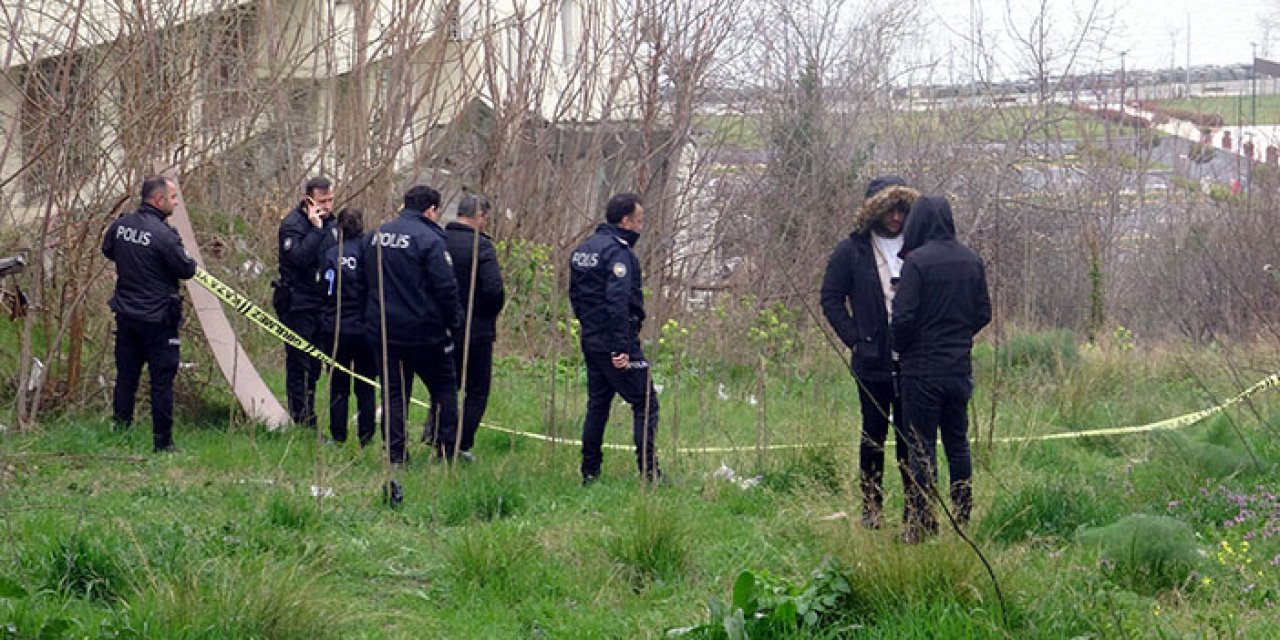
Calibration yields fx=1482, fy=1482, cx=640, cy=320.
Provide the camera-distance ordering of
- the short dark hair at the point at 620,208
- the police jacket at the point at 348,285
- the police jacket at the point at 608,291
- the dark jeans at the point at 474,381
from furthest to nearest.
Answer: the police jacket at the point at 348,285
the dark jeans at the point at 474,381
the short dark hair at the point at 620,208
the police jacket at the point at 608,291

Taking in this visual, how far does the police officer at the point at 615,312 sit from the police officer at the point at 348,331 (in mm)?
1768

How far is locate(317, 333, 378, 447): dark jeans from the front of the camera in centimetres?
1027

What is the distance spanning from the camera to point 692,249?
17844 mm

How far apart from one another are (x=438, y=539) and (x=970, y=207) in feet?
55.0

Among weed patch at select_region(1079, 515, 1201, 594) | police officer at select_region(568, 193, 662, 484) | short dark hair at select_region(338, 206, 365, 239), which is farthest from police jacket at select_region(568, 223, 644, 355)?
weed patch at select_region(1079, 515, 1201, 594)

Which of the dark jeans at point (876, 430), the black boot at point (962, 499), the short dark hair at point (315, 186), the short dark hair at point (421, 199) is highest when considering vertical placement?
the short dark hair at point (315, 186)

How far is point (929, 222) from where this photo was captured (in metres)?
7.34

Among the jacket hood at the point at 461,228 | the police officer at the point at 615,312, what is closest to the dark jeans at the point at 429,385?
the jacket hood at the point at 461,228

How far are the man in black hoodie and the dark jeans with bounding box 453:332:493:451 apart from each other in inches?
134

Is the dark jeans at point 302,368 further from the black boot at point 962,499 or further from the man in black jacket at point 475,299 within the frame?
the black boot at point 962,499

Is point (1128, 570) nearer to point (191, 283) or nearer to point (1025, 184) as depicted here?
point (191, 283)

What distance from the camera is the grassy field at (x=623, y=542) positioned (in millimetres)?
5434

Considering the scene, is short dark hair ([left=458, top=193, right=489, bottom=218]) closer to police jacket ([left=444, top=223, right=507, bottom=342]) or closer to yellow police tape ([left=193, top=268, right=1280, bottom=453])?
police jacket ([left=444, top=223, right=507, bottom=342])

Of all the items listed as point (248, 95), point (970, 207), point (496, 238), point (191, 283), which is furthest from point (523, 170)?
point (970, 207)
